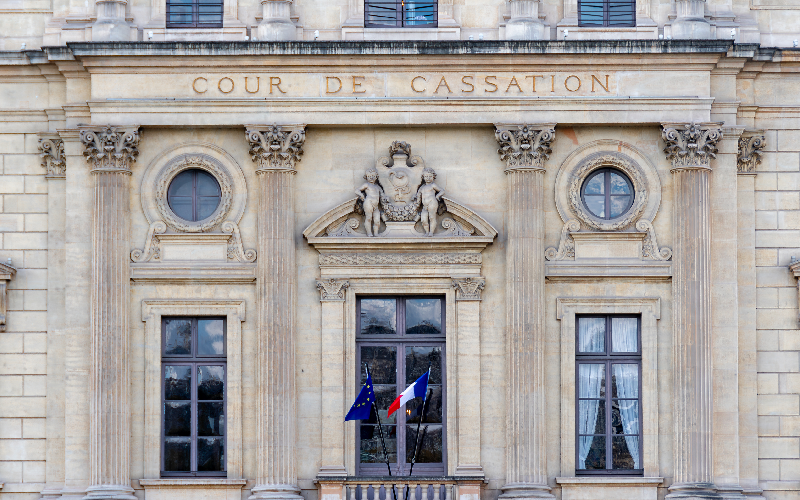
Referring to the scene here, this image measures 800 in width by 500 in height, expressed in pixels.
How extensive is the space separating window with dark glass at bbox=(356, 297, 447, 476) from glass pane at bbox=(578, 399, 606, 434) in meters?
2.76

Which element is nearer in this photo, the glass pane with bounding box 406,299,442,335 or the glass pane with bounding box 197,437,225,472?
the glass pane with bounding box 197,437,225,472

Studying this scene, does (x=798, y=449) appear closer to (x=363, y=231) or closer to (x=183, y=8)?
(x=363, y=231)

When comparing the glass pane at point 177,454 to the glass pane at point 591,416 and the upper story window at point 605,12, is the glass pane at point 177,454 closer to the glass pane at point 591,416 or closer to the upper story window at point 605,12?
the glass pane at point 591,416

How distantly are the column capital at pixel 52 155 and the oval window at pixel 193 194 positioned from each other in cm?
232

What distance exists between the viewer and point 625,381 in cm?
3388

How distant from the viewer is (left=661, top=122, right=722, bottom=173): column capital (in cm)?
3369

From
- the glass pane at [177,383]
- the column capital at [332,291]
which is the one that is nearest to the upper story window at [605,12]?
the column capital at [332,291]

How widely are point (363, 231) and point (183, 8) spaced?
5953 millimetres

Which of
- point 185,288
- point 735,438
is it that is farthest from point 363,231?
point 735,438

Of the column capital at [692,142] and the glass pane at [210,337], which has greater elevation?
the column capital at [692,142]

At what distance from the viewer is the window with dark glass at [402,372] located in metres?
33.8

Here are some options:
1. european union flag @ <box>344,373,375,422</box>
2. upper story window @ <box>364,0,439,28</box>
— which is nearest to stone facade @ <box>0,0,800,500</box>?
upper story window @ <box>364,0,439,28</box>

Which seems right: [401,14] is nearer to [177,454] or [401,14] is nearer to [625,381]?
[625,381]

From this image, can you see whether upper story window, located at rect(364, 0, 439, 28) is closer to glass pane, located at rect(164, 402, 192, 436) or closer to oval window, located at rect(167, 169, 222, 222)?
oval window, located at rect(167, 169, 222, 222)
